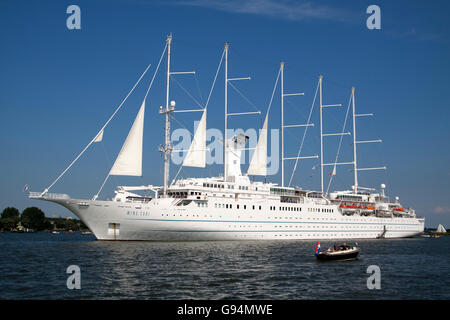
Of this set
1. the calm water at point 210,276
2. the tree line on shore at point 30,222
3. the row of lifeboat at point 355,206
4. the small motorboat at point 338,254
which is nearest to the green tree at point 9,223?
the tree line on shore at point 30,222

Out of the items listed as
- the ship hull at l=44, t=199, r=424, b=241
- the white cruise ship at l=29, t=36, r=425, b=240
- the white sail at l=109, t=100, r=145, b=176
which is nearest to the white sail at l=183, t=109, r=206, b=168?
the white cruise ship at l=29, t=36, r=425, b=240

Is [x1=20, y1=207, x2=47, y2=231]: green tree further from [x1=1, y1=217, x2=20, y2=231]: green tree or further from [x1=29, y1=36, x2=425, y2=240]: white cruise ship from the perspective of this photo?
[x1=29, y1=36, x2=425, y2=240]: white cruise ship

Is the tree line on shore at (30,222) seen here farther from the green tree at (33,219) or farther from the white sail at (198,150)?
the white sail at (198,150)

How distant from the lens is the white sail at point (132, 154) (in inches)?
1480

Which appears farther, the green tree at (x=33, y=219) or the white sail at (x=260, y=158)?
the green tree at (x=33, y=219)

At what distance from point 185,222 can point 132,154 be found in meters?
8.05

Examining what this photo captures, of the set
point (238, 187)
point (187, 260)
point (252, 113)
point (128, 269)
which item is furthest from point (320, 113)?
point (128, 269)

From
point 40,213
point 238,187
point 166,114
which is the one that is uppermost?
point 166,114

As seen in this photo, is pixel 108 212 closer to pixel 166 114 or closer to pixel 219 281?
pixel 166 114

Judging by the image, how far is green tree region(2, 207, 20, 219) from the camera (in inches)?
4599

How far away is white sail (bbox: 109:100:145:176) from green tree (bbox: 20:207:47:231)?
83865mm

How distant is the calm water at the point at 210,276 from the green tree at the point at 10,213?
100330 mm

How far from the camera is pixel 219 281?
64.1 feet
